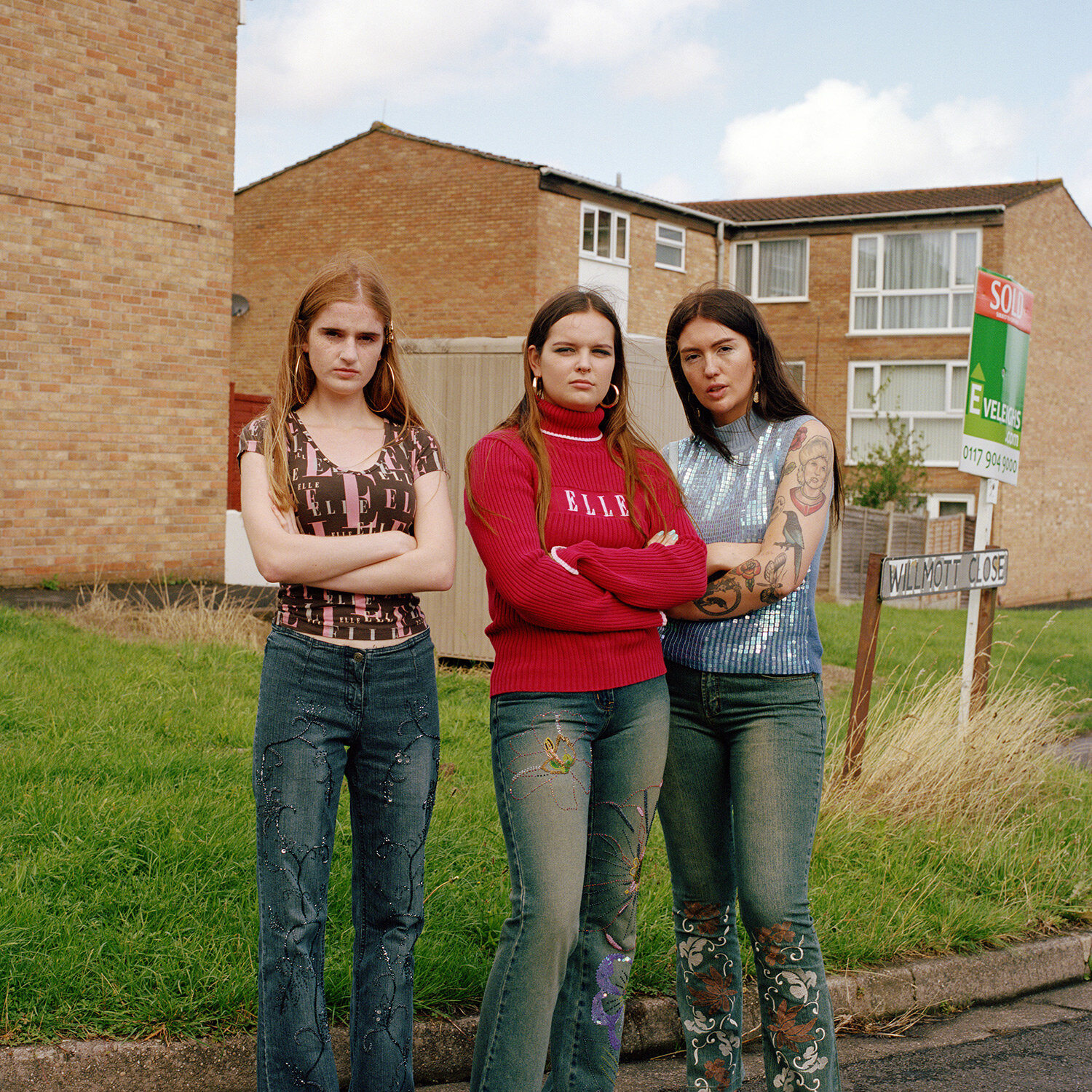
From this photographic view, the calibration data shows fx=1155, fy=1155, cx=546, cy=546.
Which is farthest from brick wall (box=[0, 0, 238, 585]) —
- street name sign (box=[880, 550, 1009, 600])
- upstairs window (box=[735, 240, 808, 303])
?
upstairs window (box=[735, 240, 808, 303])

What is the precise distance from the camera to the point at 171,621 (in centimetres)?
834

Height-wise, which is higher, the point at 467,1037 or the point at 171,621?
the point at 171,621

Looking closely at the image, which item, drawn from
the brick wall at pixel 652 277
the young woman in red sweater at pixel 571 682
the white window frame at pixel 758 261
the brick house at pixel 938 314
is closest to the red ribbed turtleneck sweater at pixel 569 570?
the young woman in red sweater at pixel 571 682

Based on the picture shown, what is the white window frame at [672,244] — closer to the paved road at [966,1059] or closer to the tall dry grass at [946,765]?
the tall dry grass at [946,765]

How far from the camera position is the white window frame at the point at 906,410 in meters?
27.7

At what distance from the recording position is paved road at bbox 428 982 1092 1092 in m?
3.31

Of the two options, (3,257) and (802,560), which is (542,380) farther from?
(3,257)

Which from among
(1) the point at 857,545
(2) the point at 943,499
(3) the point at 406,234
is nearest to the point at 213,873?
(1) the point at 857,545

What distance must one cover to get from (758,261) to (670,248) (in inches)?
122

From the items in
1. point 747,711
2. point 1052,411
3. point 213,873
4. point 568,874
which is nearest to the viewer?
point 568,874

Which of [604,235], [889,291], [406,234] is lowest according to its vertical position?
[889,291]

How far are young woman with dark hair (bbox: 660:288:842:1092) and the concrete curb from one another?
2.36 ft

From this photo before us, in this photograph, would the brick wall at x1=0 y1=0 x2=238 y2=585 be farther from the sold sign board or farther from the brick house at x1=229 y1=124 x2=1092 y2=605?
the brick house at x1=229 y1=124 x2=1092 y2=605

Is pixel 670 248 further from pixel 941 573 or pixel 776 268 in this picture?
pixel 941 573
